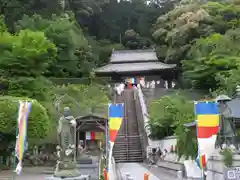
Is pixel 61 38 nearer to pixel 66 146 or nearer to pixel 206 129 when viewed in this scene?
pixel 66 146

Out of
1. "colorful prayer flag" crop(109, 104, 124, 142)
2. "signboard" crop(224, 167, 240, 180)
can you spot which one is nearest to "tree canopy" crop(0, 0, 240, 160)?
"colorful prayer flag" crop(109, 104, 124, 142)

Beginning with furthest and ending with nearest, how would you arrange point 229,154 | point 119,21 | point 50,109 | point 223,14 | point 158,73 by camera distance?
point 119,21
point 158,73
point 223,14
point 50,109
point 229,154

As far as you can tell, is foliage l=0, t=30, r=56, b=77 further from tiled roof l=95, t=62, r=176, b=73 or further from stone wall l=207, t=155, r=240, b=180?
tiled roof l=95, t=62, r=176, b=73

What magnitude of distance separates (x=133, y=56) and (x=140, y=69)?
7676 mm

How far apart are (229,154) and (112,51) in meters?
53.7

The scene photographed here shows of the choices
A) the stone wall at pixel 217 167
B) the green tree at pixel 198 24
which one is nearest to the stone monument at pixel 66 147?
the stone wall at pixel 217 167

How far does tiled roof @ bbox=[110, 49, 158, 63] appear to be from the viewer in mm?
60875

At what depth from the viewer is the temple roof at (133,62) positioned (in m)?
56.2

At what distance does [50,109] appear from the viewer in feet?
103

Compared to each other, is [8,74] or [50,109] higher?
[8,74]

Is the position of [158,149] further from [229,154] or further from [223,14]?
[223,14]

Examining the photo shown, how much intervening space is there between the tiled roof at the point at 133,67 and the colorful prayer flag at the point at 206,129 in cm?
4111

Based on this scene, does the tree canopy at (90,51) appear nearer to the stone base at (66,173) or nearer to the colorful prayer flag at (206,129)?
the colorful prayer flag at (206,129)

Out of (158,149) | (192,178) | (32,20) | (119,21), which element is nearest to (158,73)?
(32,20)
